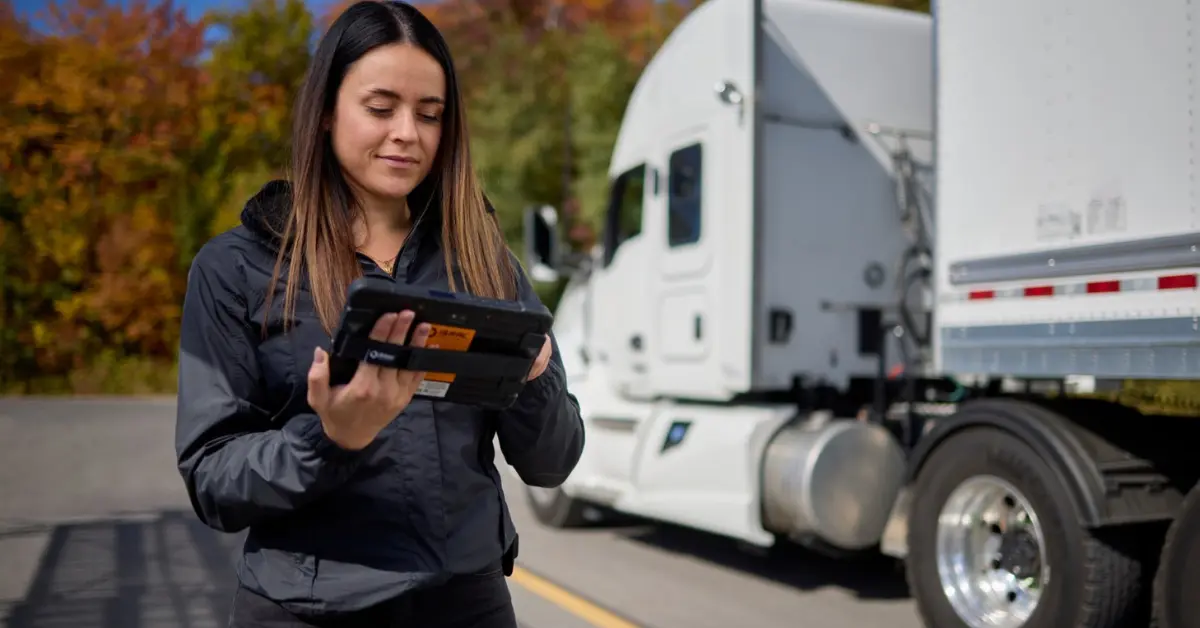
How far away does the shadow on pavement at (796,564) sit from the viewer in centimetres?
710

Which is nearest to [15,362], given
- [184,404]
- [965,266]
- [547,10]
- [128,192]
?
[128,192]

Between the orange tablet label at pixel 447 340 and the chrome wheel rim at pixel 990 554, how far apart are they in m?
3.84

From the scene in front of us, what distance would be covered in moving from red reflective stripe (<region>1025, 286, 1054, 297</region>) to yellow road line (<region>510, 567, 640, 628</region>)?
2.57 meters

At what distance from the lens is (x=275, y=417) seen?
5.82ft

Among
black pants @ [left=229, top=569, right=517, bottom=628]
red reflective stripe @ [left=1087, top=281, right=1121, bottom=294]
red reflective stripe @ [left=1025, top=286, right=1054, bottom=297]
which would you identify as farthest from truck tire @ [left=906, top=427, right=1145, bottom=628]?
black pants @ [left=229, top=569, right=517, bottom=628]

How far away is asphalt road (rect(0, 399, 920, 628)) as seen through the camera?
6156 mm

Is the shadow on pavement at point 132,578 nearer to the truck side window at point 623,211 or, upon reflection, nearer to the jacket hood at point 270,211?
the truck side window at point 623,211

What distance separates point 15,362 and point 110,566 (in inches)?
903

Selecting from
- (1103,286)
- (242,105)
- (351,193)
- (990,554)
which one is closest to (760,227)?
(990,554)

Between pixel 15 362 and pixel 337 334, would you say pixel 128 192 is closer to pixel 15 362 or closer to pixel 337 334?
pixel 15 362

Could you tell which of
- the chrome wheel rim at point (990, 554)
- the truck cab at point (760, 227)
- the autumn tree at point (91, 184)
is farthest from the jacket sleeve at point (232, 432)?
the autumn tree at point (91, 184)

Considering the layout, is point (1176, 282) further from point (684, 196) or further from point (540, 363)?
point (684, 196)

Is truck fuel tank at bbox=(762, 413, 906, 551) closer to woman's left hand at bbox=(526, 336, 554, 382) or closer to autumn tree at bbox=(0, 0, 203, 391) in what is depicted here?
woman's left hand at bbox=(526, 336, 554, 382)

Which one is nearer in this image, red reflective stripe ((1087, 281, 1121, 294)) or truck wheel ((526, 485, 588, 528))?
red reflective stripe ((1087, 281, 1121, 294))
